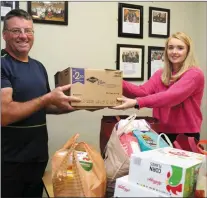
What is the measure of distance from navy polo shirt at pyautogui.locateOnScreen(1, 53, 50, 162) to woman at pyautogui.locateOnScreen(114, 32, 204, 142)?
0.68 meters

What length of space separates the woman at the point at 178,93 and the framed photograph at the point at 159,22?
66cm

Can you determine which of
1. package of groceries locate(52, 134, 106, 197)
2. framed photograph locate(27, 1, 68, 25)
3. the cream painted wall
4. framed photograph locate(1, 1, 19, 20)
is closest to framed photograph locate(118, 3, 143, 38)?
the cream painted wall

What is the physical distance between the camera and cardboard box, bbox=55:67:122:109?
1.48m

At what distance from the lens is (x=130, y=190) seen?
42.7 inches

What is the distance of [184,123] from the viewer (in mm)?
1947

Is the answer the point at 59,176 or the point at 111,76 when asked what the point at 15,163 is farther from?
the point at 111,76

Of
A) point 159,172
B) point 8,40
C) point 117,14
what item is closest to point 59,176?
point 159,172

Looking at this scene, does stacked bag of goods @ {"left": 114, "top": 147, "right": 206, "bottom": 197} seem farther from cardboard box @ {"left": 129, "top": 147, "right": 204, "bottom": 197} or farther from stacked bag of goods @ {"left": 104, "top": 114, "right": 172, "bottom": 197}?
stacked bag of goods @ {"left": 104, "top": 114, "right": 172, "bottom": 197}

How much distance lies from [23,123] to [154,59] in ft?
5.07

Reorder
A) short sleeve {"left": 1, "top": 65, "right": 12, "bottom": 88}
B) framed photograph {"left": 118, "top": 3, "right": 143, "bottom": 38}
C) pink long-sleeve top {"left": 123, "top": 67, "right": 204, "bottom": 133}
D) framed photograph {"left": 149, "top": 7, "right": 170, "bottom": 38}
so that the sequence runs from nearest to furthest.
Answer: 1. short sleeve {"left": 1, "top": 65, "right": 12, "bottom": 88}
2. pink long-sleeve top {"left": 123, "top": 67, "right": 204, "bottom": 133}
3. framed photograph {"left": 118, "top": 3, "right": 143, "bottom": 38}
4. framed photograph {"left": 149, "top": 7, "right": 170, "bottom": 38}

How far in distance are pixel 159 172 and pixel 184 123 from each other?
3.25 feet

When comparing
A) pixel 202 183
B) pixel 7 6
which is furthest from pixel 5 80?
pixel 202 183

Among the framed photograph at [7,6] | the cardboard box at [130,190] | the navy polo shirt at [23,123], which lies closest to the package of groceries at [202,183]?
the cardboard box at [130,190]

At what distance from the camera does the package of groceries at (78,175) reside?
3.77 feet
